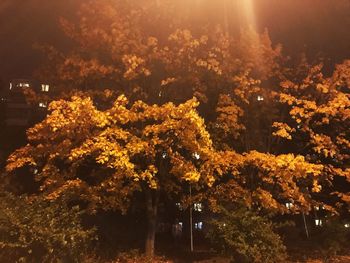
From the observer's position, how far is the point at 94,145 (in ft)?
35.1

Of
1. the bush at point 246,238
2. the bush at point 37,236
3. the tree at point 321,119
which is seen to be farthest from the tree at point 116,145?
the tree at point 321,119

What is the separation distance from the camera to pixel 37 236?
31.7 feet

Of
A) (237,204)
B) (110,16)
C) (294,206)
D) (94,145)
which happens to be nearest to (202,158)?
(237,204)

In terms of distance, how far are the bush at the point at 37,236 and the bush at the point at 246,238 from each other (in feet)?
11.9

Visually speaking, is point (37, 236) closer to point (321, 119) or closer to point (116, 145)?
point (116, 145)

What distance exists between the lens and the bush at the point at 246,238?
11.6 meters

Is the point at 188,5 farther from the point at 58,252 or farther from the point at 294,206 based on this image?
the point at 58,252

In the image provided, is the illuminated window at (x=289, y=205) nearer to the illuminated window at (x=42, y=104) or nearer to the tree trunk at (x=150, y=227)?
the tree trunk at (x=150, y=227)

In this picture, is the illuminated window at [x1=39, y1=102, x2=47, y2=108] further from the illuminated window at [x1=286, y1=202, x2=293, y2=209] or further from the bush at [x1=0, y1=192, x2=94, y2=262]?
the illuminated window at [x1=286, y1=202, x2=293, y2=209]

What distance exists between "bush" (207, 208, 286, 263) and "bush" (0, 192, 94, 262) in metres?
3.62

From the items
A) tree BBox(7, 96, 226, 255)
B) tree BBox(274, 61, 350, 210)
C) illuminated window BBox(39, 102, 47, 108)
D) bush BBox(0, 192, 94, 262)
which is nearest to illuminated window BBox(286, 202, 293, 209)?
tree BBox(274, 61, 350, 210)

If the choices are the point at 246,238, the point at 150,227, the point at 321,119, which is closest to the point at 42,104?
the point at 150,227

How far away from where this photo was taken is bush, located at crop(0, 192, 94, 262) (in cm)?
966

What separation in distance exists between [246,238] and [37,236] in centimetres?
527
